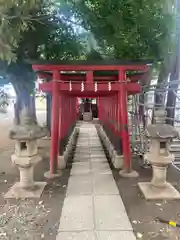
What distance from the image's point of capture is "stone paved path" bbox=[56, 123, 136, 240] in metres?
3.33

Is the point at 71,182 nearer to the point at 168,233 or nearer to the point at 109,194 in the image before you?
the point at 109,194

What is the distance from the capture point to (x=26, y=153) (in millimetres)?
4812

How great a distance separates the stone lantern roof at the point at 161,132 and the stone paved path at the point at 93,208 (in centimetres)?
132

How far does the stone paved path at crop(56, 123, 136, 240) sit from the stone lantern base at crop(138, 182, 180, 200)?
1.70 ft

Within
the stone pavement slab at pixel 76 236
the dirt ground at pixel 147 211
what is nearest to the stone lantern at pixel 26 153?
the stone pavement slab at pixel 76 236

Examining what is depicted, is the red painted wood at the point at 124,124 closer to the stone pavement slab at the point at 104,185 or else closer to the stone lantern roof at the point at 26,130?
the stone pavement slab at the point at 104,185

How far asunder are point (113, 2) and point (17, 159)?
381 centimetres

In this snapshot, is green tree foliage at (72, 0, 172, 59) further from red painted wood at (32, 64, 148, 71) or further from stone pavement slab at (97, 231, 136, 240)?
stone pavement slab at (97, 231, 136, 240)

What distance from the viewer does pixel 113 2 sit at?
5344mm

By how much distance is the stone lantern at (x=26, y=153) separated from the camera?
4.74m

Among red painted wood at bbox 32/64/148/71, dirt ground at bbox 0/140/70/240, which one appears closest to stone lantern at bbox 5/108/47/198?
dirt ground at bbox 0/140/70/240

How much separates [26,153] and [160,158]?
2.52m

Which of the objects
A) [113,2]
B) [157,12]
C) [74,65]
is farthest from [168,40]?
[74,65]

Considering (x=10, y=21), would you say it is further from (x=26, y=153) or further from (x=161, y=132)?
(x=161, y=132)
